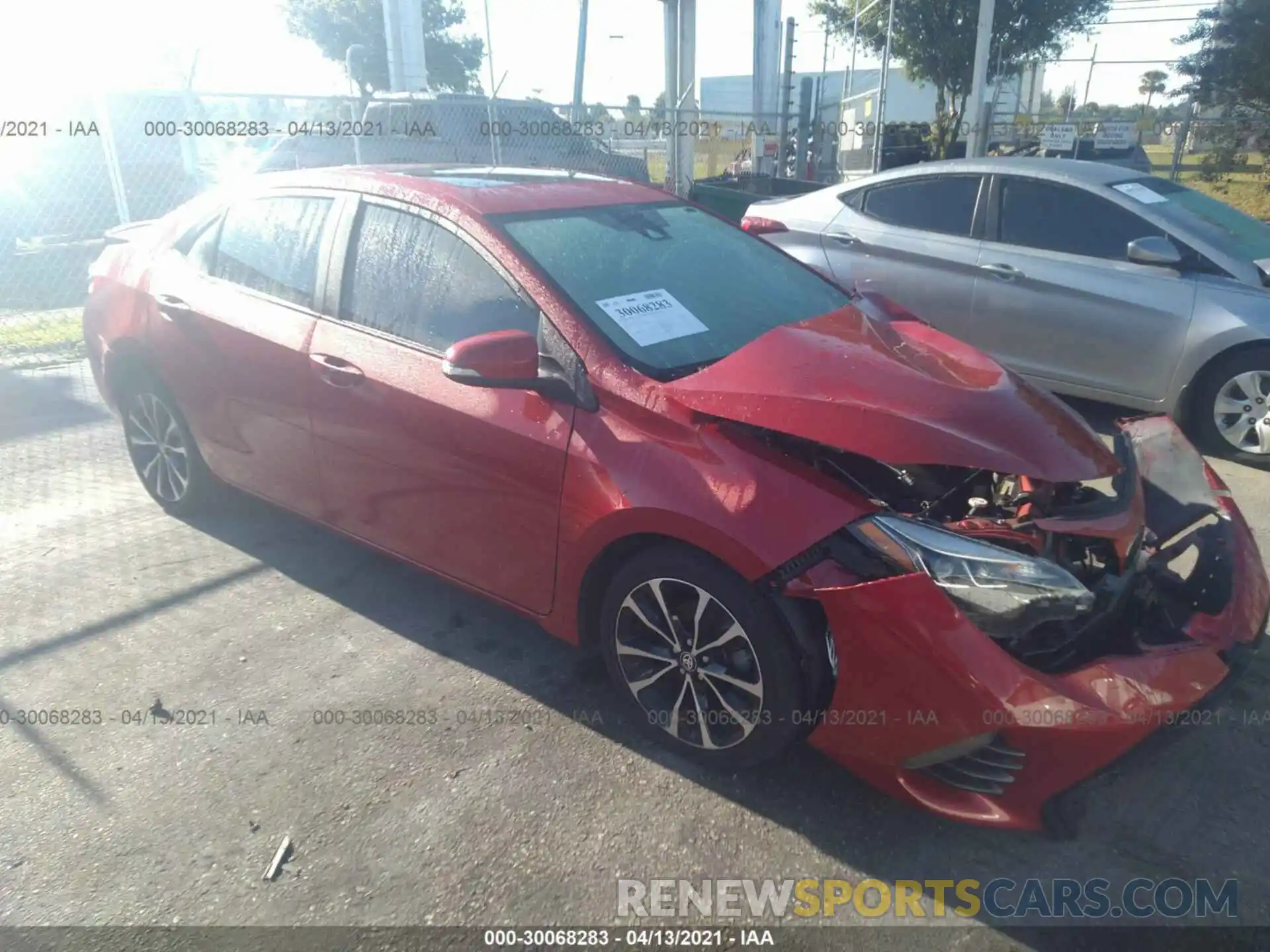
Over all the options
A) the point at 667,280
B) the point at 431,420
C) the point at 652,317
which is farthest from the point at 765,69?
the point at 431,420

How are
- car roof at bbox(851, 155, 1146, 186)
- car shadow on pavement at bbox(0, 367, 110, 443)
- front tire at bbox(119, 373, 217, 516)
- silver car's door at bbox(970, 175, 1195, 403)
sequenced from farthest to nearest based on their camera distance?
car shadow on pavement at bbox(0, 367, 110, 443), car roof at bbox(851, 155, 1146, 186), silver car's door at bbox(970, 175, 1195, 403), front tire at bbox(119, 373, 217, 516)

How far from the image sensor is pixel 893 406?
2.45 m

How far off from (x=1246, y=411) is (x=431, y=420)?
14.7 ft

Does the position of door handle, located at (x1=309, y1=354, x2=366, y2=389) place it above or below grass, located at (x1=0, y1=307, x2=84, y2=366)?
above

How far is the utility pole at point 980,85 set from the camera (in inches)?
566

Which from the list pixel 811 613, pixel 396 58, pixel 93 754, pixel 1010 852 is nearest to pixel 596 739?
pixel 811 613

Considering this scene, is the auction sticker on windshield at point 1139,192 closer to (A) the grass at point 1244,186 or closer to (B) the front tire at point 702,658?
(B) the front tire at point 702,658

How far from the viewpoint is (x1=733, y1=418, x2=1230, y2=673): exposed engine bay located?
7.25 ft

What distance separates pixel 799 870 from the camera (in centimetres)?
237

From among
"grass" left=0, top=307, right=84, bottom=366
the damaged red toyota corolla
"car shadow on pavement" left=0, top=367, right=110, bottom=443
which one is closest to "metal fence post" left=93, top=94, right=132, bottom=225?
"grass" left=0, top=307, right=84, bottom=366

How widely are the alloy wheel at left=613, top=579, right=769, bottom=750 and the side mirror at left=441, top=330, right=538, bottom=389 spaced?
0.72m

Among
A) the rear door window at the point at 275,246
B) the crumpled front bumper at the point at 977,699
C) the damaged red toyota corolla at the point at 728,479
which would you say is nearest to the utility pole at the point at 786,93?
the rear door window at the point at 275,246

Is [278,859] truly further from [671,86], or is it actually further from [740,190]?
[671,86]

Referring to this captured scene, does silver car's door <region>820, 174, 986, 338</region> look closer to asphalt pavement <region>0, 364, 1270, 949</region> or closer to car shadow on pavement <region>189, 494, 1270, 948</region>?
asphalt pavement <region>0, 364, 1270, 949</region>
